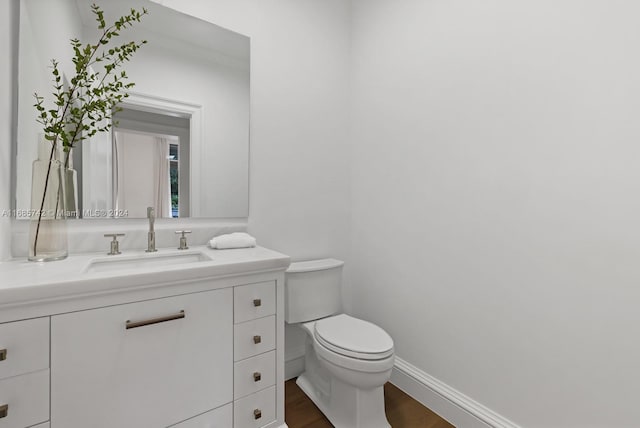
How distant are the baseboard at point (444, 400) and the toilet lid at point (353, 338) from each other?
0.44 metres

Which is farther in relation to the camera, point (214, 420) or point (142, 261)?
point (142, 261)

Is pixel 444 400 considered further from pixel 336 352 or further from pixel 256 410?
pixel 256 410

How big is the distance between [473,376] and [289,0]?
2.37 meters

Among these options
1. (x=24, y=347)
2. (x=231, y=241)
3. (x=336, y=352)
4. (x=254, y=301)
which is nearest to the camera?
(x=24, y=347)

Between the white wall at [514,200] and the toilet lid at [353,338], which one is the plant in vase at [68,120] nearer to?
the toilet lid at [353,338]

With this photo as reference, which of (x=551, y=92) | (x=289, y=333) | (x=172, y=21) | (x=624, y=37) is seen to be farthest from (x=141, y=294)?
(x=624, y=37)

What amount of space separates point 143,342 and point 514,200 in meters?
1.56

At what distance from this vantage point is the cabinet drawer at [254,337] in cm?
121

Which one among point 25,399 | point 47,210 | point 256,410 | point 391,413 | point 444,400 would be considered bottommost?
point 391,413

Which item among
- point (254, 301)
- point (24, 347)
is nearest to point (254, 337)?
point (254, 301)

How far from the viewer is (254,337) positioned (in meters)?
1.25

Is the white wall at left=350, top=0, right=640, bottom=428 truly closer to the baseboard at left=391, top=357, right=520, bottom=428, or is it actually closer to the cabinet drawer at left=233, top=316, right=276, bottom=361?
the baseboard at left=391, top=357, right=520, bottom=428

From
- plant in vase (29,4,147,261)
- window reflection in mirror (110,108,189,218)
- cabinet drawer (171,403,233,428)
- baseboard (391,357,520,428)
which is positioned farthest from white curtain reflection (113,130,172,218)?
baseboard (391,357,520,428)

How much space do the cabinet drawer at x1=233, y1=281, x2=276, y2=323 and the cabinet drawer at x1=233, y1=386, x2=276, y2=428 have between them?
0.34 metres
